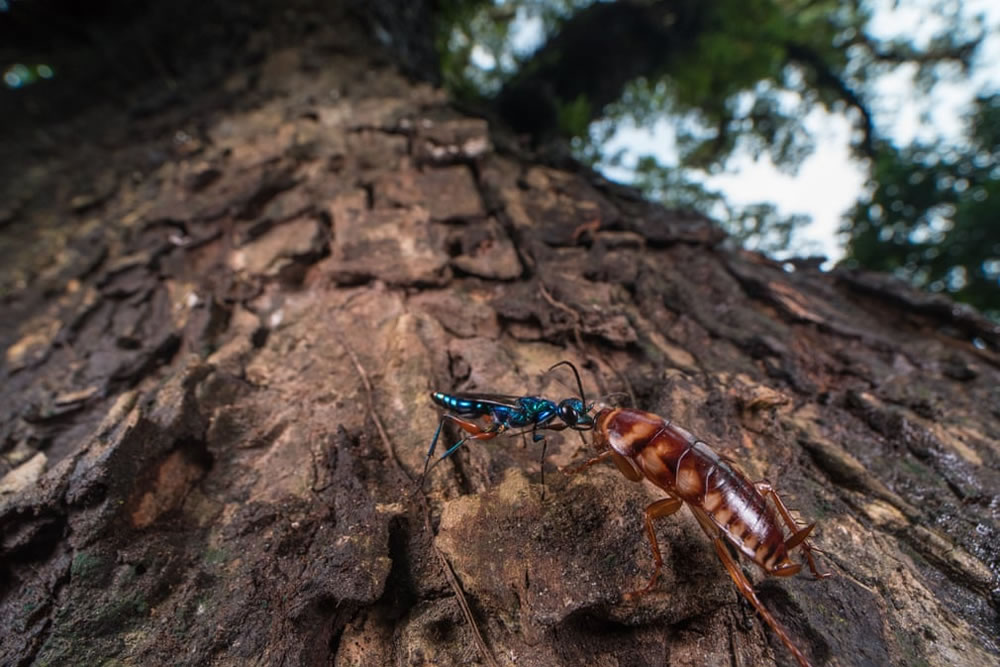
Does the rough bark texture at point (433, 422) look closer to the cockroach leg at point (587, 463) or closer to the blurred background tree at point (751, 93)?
the cockroach leg at point (587, 463)

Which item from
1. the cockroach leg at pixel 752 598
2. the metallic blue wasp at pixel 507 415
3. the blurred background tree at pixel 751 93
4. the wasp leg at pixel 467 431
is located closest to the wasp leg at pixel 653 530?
the cockroach leg at pixel 752 598

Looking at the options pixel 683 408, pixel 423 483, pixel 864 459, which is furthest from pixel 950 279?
pixel 423 483

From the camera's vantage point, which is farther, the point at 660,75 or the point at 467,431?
the point at 660,75

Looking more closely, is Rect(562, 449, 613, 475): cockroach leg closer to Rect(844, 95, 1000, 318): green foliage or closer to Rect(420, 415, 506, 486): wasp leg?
Rect(420, 415, 506, 486): wasp leg

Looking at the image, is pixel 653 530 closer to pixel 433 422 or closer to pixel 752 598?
pixel 752 598

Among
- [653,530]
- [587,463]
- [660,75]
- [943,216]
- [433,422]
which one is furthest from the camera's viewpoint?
[660,75]

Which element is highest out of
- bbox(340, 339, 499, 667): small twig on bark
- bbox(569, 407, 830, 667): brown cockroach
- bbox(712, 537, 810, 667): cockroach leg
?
bbox(569, 407, 830, 667): brown cockroach

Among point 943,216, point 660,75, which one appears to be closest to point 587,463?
point 943,216

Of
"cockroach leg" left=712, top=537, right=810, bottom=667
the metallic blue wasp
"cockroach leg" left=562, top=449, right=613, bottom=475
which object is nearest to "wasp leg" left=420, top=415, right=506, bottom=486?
the metallic blue wasp
